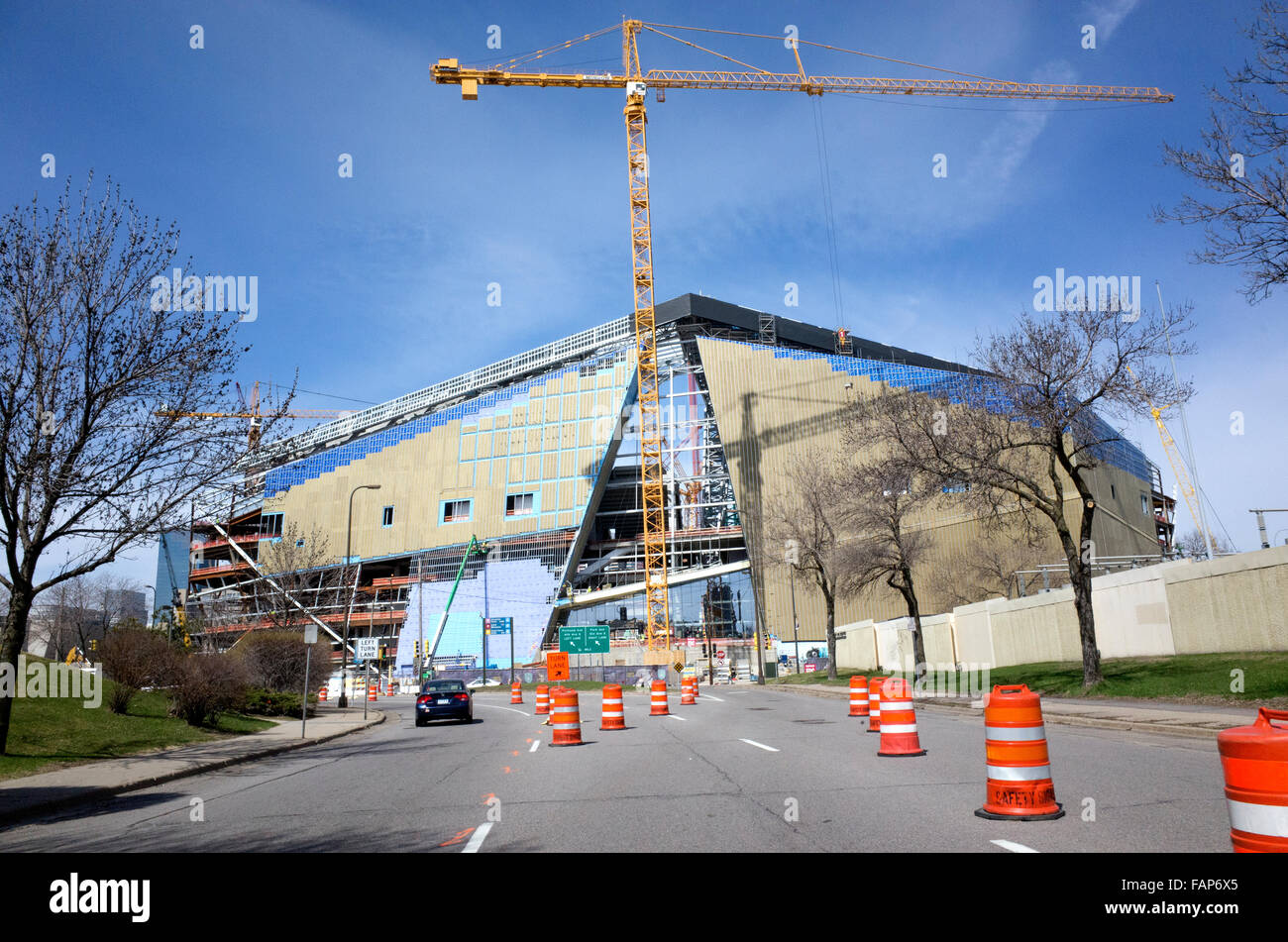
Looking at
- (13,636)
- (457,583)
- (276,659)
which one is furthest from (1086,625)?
(457,583)

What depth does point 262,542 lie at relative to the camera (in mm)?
90938

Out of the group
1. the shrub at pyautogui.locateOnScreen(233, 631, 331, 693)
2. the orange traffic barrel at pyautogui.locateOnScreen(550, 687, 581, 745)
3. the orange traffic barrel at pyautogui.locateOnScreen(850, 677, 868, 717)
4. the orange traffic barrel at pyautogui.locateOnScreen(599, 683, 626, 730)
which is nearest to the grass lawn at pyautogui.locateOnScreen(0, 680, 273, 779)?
the orange traffic barrel at pyautogui.locateOnScreen(550, 687, 581, 745)

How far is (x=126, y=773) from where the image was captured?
14.6 metres

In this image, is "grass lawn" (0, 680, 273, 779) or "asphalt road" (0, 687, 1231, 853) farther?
"grass lawn" (0, 680, 273, 779)

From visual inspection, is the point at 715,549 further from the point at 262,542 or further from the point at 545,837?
the point at 545,837

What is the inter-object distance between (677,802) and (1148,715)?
12261 mm

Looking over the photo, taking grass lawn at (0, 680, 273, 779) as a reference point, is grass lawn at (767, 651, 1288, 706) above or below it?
below

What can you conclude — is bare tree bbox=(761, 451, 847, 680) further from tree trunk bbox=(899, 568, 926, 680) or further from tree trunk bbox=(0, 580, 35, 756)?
tree trunk bbox=(0, 580, 35, 756)

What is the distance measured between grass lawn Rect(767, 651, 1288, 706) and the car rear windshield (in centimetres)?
1829

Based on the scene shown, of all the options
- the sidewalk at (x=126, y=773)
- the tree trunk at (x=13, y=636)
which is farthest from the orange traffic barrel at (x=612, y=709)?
the tree trunk at (x=13, y=636)

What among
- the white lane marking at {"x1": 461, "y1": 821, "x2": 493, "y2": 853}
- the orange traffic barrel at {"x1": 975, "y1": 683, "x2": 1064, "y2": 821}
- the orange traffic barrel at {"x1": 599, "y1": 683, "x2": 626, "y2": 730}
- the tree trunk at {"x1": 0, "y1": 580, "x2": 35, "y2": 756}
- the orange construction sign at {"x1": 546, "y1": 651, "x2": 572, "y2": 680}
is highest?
the tree trunk at {"x1": 0, "y1": 580, "x2": 35, "y2": 756}

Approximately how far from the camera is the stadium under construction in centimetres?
7869

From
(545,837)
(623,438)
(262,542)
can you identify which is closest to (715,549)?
(623,438)

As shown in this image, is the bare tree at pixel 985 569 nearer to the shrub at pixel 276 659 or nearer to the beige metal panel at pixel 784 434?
the beige metal panel at pixel 784 434
